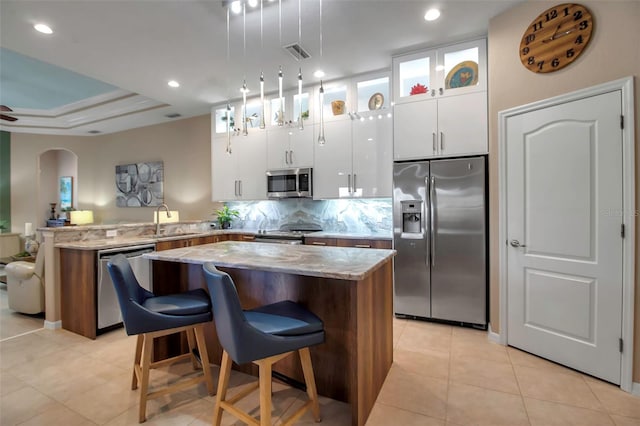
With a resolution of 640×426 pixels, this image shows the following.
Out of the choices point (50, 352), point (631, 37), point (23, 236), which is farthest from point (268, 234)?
point (23, 236)

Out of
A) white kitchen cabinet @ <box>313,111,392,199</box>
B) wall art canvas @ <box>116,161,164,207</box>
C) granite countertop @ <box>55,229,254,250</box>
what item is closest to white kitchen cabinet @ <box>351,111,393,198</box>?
white kitchen cabinet @ <box>313,111,392,199</box>

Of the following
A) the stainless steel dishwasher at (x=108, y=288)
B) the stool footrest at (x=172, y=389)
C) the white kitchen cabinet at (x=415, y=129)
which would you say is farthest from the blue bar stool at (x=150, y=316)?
the white kitchen cabinet at (x=415, y=129)

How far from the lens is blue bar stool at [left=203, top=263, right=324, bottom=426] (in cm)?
131

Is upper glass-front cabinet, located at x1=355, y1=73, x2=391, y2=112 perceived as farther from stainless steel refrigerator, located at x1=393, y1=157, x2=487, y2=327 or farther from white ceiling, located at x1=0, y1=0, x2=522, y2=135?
stainless steel refrigerator, located at x1=393, y1=157, x2=487, y2=327

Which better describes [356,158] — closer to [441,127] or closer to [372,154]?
[372,154]

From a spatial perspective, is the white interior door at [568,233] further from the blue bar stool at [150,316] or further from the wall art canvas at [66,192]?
the wall art canvas at [66,192]

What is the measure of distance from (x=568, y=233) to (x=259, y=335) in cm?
247

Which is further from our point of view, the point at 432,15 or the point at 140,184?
the point at 140,184

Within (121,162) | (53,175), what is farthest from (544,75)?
(53,175)

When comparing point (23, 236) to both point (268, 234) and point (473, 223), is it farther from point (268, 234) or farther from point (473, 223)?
point (473, 223)

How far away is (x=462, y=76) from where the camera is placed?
313 centimetres

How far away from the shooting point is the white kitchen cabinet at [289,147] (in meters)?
4.13

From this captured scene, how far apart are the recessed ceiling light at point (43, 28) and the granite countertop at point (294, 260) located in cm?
246

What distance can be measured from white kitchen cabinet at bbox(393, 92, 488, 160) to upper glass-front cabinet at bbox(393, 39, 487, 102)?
98 mm
